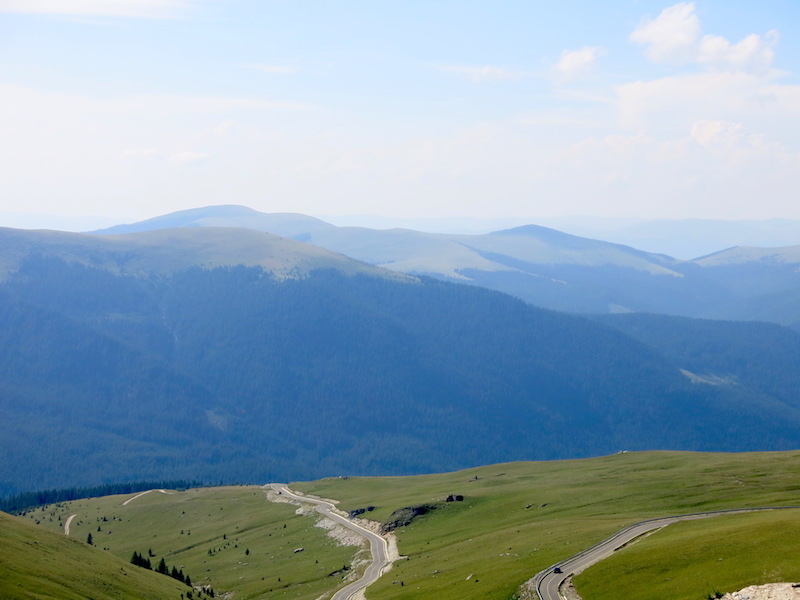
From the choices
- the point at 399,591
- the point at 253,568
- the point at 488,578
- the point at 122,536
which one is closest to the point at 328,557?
the point at 253,568

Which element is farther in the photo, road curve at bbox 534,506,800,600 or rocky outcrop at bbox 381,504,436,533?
rocky outcrop at bbox 381,504,436,533

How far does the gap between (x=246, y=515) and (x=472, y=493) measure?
5672cm

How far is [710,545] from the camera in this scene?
82.8 m

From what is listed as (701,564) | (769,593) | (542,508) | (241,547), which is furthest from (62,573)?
(542,508)

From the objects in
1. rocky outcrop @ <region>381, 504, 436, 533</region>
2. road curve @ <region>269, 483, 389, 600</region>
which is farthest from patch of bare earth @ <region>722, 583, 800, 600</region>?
rocky outcrop @ <region>381, 504, 436, 533</region>

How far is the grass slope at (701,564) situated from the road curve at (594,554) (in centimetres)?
267

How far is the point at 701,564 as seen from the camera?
7862 centimetres

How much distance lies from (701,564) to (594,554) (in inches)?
731

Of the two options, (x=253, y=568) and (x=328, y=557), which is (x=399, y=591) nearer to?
(x=328, y=557)

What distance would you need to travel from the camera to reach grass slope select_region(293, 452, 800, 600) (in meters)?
101

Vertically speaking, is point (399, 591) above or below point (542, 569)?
below

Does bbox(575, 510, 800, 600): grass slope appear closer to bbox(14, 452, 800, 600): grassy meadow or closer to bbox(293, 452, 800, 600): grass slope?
bbox(14, 452, 800, 600): grassy meadow

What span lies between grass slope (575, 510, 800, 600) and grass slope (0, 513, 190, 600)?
54.9m

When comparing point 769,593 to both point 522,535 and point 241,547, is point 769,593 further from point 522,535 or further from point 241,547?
point 241,547
